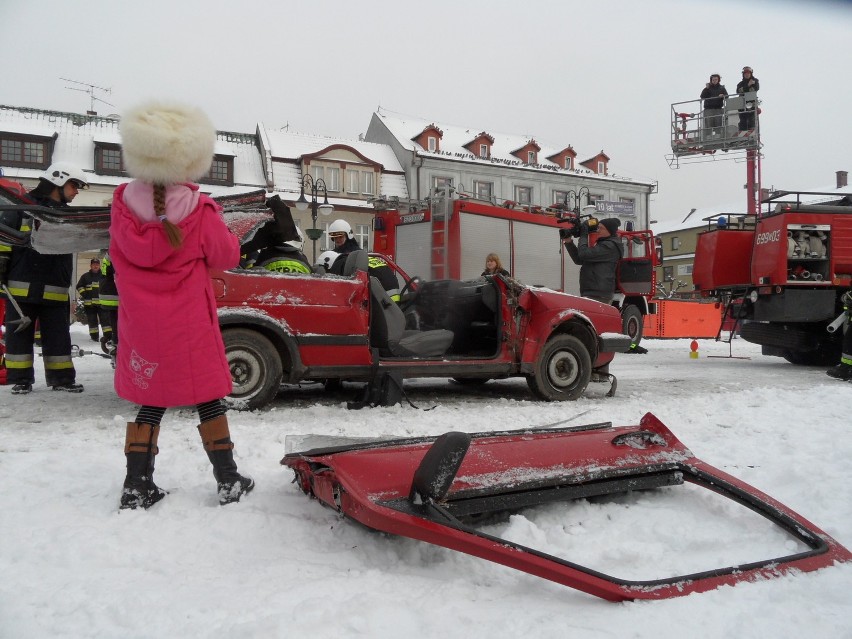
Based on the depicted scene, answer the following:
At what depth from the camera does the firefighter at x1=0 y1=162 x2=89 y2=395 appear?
18.6 ft

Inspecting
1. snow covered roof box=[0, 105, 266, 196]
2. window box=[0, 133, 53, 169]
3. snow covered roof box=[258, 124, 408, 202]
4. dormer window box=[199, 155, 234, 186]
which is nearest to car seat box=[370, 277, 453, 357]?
snow covered roof box=[0, 105, 266, 196]

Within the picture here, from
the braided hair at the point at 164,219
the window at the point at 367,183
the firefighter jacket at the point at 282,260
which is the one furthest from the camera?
the window at the point at 367,183

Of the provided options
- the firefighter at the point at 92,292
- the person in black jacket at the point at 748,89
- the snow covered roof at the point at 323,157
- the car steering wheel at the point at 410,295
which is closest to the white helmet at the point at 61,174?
the car steering wheel at the point at 410,295

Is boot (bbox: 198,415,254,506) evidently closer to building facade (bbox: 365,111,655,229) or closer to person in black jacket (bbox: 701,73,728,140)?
person in black jacket (bbox: 701,73,728,140)

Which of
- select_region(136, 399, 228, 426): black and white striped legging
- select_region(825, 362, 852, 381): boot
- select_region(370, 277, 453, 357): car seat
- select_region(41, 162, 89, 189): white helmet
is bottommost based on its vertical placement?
select_region(825, 362, 852, 381): boot

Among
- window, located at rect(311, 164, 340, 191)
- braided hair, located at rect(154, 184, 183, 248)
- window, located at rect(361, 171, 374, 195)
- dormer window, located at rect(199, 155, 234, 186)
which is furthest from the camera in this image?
window, located at rect(361, 171, 374, 195)

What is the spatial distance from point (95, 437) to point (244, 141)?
92.5 feet

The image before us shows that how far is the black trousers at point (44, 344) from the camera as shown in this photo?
19.1 feet

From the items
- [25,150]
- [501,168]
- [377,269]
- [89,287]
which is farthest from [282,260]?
[501,168]

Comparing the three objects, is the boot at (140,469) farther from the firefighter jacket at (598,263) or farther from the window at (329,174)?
the window at (329,174)

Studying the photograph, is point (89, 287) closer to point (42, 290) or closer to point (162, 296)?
point (42, 290)

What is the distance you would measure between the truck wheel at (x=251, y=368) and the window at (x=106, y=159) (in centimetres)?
2394

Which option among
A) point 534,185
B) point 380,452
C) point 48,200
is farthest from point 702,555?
point 534,185

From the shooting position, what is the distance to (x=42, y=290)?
574 centimetres
